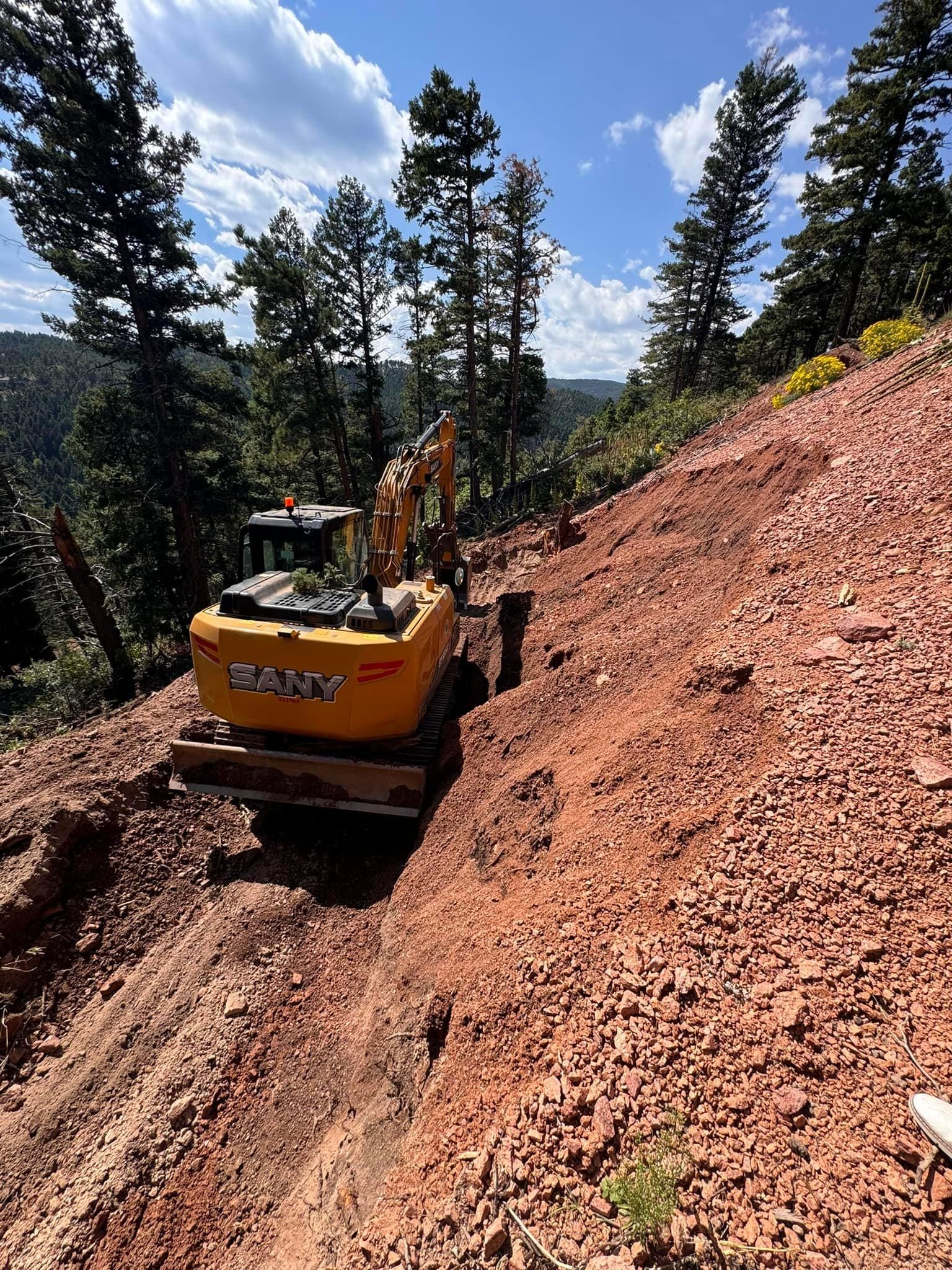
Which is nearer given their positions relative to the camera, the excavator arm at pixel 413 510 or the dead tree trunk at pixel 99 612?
the excavator arm at pixel 413 510

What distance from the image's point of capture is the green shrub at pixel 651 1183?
1.69 metres

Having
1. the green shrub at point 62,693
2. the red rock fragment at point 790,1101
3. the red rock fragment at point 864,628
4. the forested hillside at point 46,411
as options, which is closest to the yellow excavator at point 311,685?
the red rock fragment at point 864,628

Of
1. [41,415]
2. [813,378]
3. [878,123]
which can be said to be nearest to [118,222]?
[813,378]

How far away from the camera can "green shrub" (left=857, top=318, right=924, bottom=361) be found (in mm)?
8781

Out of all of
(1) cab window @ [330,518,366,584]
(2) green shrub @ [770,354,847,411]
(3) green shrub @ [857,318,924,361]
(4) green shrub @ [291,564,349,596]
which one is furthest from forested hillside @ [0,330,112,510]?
(3) green shrub @ [857,318,924,361]

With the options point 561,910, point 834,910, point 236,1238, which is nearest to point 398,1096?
point 236,1238

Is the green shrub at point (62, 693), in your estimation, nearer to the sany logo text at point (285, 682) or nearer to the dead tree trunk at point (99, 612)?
the dead tree trunk at point (99, 612)

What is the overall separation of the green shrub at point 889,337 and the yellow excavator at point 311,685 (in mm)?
9188

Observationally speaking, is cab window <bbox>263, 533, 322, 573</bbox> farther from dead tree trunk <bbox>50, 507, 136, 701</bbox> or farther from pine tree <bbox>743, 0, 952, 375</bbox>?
pine tree <bbox>743, 0, 952, 375</bbox>

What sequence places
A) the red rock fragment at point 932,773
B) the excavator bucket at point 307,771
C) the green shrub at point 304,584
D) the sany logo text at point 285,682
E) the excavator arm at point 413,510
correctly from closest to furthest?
the red rock fragment at point 932,773 < the sany logo text at point 285,682 < the excavator bucket at point 307,771 < the green shrub at point 304,584 < the excavator arm at point 413,510

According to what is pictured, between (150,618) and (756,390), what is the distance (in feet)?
63.6

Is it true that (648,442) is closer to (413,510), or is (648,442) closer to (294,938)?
(413,510)

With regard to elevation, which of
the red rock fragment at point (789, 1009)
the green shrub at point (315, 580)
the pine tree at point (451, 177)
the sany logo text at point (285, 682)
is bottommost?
the sany logo text at point (285, 682)

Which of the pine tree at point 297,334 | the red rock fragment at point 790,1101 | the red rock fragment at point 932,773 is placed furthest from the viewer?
the pine tree at point 297,334
